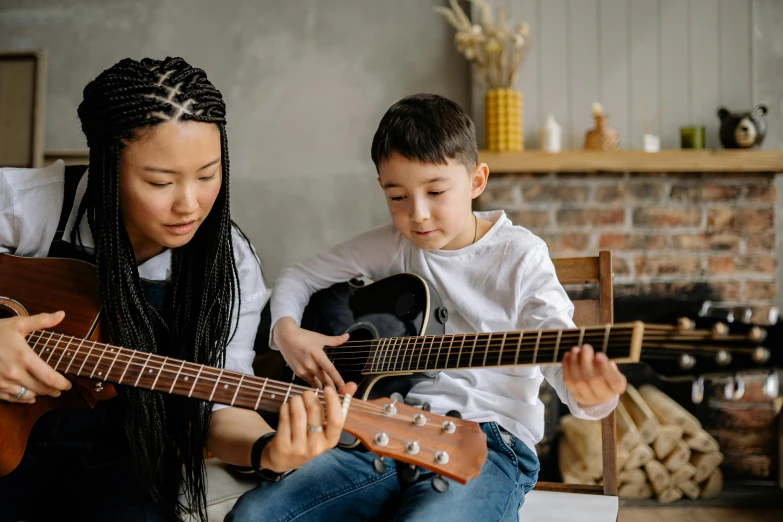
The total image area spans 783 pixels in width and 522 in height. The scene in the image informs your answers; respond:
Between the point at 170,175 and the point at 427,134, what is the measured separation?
1.58ft

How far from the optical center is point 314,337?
1365 mm

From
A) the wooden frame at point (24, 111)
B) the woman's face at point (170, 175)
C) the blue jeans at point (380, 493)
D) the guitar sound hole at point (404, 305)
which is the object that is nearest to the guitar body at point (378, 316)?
the guitar sound hole at point (404, 305)

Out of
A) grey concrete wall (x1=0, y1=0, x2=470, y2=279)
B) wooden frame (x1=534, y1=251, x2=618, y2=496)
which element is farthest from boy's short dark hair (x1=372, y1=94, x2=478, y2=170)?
grey concrete wall (x1=0, y1=0, x2=470, y2=279)

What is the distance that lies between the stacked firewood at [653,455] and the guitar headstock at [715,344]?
164 centimetres

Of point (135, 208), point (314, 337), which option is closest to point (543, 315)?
point (314, 337)

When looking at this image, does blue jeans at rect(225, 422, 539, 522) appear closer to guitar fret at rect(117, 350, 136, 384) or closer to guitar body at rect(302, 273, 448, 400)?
guitar body at rect(302, 273, 448, 400)

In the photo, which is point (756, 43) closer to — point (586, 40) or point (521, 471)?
point (586, 40)

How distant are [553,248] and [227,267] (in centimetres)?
163

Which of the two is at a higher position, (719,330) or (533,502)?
(719,330)

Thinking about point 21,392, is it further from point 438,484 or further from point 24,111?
point 24,111

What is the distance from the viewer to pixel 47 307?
120 centimetres

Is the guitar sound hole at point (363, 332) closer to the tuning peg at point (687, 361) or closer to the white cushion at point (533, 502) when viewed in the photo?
the white cushion at point (533, 502)

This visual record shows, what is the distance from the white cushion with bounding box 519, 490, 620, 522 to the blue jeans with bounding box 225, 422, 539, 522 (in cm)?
15

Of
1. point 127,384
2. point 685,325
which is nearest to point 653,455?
point 685,325
